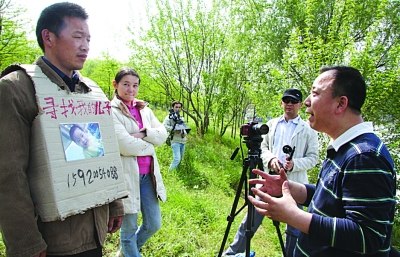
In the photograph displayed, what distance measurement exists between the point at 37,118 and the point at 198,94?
47.3 feet

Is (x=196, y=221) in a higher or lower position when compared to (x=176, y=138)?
lower

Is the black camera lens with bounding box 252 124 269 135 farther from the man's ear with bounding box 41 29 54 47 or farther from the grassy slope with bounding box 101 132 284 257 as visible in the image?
the man's ear with bounding box 41 29 54 47

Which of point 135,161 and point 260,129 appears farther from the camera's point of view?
point 260,129

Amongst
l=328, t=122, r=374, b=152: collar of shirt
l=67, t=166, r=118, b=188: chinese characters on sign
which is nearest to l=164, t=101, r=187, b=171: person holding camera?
l=67, t=166, r=118, b=188: chinese characters on sign

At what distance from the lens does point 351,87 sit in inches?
60.3

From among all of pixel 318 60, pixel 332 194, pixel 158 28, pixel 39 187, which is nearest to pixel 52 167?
pixel 39 187

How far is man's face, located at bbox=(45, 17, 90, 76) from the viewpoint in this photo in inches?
62.9

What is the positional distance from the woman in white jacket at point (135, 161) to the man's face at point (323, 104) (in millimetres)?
1570

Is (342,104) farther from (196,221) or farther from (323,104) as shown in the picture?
(196,221)

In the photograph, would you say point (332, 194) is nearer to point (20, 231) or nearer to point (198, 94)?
point (20, 231)

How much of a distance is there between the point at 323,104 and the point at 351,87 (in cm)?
16

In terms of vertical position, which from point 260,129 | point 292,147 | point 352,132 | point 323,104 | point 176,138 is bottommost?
point 176,138

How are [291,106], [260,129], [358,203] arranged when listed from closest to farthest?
Answer: [358,203]
[260,129]
[291,106]

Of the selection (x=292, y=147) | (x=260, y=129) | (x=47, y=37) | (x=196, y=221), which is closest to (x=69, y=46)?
(x=47, y=37)
